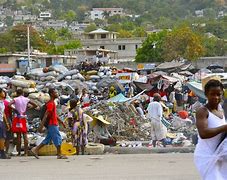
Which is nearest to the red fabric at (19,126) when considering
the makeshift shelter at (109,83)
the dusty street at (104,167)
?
the dusty street at (104,167)

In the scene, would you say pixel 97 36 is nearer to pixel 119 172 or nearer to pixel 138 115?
pixel 138 115

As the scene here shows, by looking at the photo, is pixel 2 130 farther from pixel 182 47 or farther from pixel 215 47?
pixel 215 47

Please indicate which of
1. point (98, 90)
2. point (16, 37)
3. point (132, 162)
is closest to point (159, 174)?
point (132, 162)

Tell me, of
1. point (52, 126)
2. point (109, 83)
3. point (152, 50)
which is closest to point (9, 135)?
point (52, 126)

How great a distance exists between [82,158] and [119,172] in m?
2.01

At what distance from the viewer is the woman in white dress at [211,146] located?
18.3 ft

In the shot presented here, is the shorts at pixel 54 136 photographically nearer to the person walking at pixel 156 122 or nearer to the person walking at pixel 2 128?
the person walking at pixel 2 128

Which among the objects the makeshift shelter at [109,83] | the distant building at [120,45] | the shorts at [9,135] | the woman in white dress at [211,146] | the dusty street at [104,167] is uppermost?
the woman in white dress at [211,146]

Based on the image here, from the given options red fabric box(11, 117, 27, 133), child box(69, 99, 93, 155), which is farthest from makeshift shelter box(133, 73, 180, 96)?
red fabric box(11, 117, 27, 133)

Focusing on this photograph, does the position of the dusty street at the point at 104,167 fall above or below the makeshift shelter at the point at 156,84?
above

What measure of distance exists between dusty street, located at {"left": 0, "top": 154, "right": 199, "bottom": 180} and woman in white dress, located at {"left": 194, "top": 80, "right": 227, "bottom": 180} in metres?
4.09

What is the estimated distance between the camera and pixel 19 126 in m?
12.5

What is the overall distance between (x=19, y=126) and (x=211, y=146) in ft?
24.1

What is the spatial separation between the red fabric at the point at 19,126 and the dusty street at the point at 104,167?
536mm
